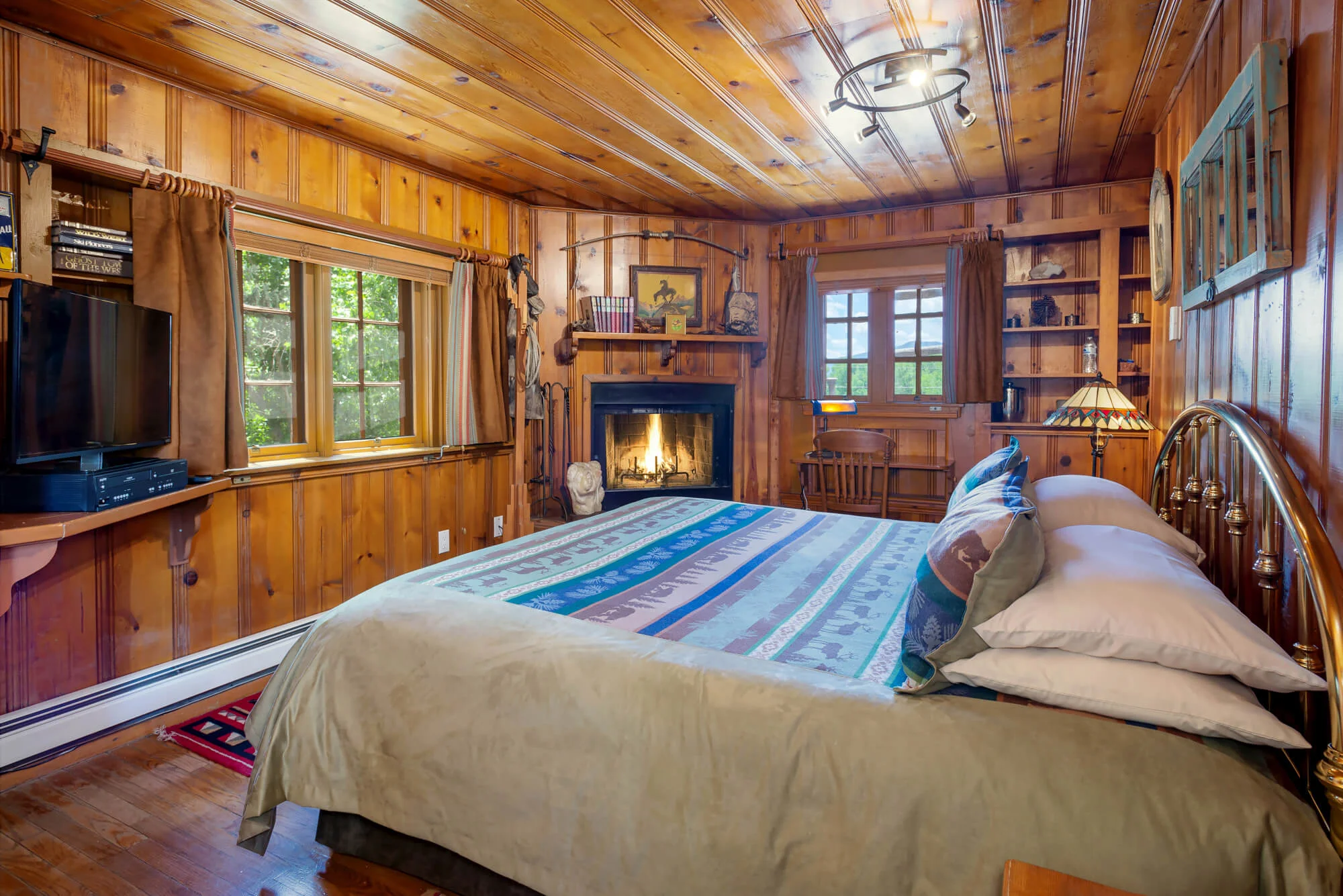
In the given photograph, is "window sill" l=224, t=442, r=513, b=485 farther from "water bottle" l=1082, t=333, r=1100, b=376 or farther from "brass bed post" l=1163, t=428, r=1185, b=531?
"water bottle" l=1082, t=333, r=1100, b=376

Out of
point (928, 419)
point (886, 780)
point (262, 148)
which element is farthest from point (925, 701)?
point (928, 419)

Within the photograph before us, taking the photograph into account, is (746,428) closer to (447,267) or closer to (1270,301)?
(447,267)

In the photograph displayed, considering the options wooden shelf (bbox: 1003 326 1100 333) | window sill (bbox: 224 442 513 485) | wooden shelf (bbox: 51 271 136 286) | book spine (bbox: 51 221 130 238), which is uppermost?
book spine (bbox: 51 221 130 238)

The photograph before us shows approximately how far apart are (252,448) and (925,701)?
10.6 ft

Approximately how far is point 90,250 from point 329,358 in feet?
3.73

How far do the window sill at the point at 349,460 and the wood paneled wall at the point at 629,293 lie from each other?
2.09 ft

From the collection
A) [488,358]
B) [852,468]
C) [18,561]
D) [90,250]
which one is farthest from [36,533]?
[852,468]

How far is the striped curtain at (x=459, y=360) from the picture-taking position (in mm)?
4074

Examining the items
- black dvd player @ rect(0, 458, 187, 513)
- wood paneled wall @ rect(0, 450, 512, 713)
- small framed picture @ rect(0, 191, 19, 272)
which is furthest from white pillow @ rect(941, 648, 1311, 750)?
small framed picture @ rect(0, 191, 19, 272)

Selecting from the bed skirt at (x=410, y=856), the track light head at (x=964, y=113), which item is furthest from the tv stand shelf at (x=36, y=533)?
the track light head at (x=964, y=113)

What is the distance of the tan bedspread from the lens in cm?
103

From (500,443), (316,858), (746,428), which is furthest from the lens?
(746,428)

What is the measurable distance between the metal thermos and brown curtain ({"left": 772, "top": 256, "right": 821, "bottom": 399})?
4.04ft

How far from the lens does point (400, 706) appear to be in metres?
1.53
